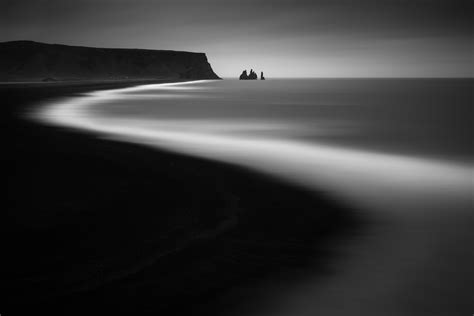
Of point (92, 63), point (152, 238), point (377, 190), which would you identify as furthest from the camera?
point (92, 63)

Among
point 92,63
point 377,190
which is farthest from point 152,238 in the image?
point 92,63

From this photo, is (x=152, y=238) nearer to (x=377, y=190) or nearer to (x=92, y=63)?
(x=377, y=190)

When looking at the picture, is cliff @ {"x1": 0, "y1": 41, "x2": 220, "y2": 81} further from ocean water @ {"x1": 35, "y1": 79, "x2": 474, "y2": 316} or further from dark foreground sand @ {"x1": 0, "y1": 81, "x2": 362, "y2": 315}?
dark foreground sand @ {"x1": 0, "y1": 81, "x2": 362, "y2": 315}

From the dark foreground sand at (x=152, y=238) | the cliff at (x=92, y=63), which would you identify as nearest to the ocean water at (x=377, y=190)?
the dark foreground sand at (x=152, y=238)

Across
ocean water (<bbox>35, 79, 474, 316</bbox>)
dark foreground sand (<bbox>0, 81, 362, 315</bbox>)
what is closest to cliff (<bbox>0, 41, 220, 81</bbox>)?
ocean water (<bbox>35, 79, 474, 316</bbox>)

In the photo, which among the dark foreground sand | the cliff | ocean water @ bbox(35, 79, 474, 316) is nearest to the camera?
the dark foreground sand

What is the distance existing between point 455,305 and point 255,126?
14.7 metres

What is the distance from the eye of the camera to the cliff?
136 meters

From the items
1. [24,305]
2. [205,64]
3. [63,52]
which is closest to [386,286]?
[24,305]

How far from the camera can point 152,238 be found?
4.09 m

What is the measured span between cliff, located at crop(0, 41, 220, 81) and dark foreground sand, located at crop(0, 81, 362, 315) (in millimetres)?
128728

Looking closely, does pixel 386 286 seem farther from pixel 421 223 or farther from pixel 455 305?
pixel 421 223

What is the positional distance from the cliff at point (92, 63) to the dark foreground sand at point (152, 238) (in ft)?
422

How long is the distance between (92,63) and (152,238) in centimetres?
16575
